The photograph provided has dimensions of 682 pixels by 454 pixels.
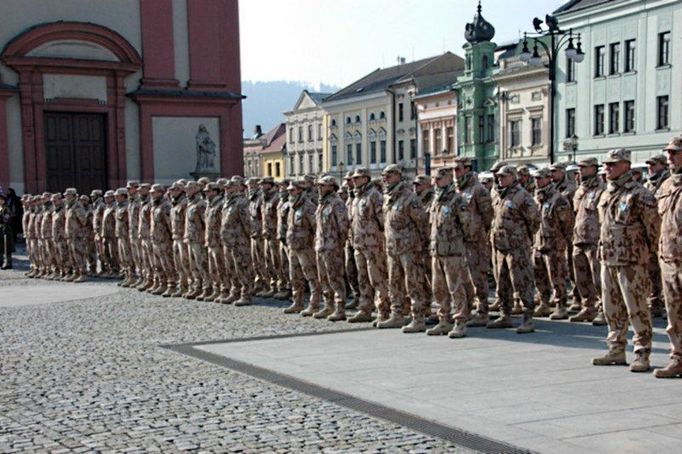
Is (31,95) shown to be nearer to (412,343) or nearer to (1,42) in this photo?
(1,42)

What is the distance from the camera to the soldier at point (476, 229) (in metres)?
13.0

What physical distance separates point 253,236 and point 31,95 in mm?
19437

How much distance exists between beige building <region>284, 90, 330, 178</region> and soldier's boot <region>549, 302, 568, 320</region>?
78184 mm

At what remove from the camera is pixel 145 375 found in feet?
34.4

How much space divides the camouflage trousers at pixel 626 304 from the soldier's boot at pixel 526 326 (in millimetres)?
2505

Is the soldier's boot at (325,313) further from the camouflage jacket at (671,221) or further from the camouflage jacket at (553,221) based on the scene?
the camouflage jacket at (671,221)

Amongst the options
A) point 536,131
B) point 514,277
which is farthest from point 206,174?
point 536,131

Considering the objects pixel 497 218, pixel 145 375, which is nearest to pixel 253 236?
pixel 497 218

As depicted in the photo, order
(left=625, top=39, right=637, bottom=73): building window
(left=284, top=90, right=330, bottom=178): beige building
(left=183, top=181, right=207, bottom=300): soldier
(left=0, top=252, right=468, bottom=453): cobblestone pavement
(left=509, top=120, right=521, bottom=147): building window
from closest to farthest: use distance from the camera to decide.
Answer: (left=0, top=252, right=468, bottom=453): cobblestone pavement, (left=183, top=181, right=207, bottom=300): soldier, (left=625, top=39, right=637, bottom=73): building window, (left=509, top=120, right=521, bottom=147): building window, (left=284, top=90, right=330, bottom=178): beige building

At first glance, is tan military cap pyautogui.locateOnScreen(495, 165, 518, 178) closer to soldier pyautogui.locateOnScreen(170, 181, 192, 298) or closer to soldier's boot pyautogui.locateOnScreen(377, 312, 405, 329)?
soldier's boot pyautogui.locateOnScreen(377, 312, 405, 329)

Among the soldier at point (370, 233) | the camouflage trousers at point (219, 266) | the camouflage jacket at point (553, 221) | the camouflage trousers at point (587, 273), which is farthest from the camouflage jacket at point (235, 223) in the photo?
the camouflage trousers at point (587, 273)

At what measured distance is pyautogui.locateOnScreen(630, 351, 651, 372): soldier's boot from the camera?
974 cm

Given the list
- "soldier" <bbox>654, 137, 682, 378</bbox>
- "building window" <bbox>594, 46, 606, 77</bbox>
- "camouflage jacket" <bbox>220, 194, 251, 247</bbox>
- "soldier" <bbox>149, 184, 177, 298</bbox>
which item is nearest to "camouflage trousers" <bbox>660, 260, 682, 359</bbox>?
"soldier" <bbox>654, 137, 682, 378</bbox>

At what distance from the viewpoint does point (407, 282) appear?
1346cm
